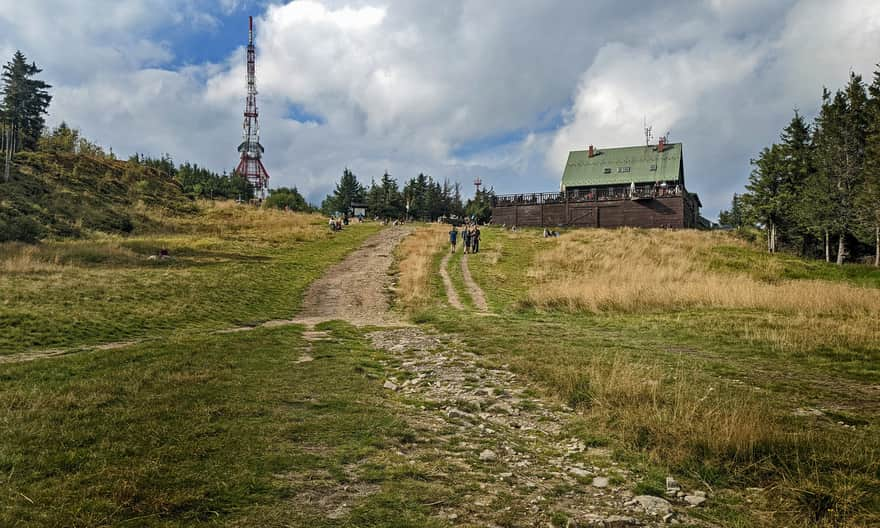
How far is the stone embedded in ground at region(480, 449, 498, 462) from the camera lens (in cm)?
569

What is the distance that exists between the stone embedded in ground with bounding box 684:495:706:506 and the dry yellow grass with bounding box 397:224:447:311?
16.5 meters

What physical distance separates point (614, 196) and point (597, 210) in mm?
2610

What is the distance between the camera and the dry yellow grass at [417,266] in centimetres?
2316

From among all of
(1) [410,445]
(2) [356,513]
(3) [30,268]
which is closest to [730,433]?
(1) [410,445]

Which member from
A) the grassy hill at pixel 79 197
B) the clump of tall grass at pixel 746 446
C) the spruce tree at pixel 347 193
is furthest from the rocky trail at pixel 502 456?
the spruce tree at pixel 347 193

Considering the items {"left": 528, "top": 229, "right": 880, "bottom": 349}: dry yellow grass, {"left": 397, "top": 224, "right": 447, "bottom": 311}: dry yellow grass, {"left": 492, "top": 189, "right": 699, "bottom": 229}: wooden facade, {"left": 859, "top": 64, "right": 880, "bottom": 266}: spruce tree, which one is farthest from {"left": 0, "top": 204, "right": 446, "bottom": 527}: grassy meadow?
{"left": 492, "top": 189, "right": 699, "bottom": 229}: wooden facade

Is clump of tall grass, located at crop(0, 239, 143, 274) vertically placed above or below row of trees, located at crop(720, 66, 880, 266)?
below

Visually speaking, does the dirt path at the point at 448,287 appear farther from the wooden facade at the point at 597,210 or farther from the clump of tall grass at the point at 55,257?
the wooden facade at the point at 597,210

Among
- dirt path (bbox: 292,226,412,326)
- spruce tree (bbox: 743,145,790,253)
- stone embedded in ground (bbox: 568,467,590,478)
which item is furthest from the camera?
spruce tree (bbox: 743,145,790,253)

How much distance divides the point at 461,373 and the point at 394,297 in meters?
14.4

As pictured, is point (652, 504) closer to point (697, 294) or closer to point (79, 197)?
point (697, 294)

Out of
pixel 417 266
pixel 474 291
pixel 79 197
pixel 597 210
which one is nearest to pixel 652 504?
pixel 474 291

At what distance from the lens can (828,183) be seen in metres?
42.8

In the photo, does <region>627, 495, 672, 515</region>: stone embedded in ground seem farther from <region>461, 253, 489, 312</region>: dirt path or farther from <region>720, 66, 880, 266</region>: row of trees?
<region>720, 66, 880, 266</region>: row of trees
